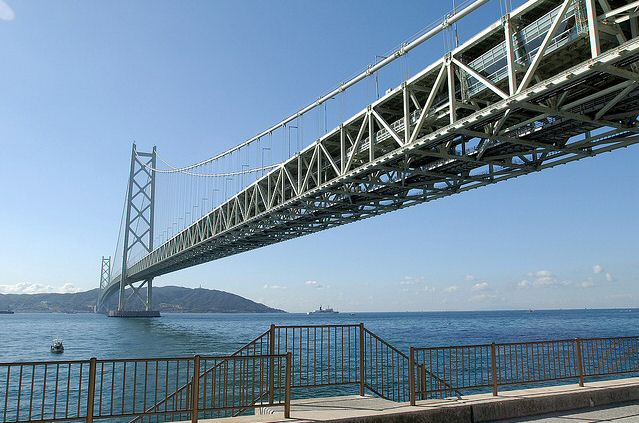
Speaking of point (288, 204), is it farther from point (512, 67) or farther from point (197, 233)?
point (197, 233)

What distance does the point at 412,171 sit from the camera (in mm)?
21906

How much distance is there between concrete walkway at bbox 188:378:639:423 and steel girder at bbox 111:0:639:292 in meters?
6.70

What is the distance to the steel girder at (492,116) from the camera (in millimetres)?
12469

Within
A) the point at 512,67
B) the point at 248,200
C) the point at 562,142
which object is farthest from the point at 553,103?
the point at 248,200

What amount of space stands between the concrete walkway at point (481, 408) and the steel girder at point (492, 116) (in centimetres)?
670

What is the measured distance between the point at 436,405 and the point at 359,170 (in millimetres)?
14849

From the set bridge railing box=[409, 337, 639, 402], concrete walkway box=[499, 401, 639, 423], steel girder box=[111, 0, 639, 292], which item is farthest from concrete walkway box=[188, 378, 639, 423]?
steel girder box=[111, 0, 639, 292]

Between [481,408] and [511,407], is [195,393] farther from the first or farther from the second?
[511,407]

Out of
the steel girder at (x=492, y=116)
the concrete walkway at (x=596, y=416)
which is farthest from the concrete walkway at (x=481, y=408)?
the steel girder at (x=492, y=116)

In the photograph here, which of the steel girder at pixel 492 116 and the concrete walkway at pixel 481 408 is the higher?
the steel girder at pixel 492 116

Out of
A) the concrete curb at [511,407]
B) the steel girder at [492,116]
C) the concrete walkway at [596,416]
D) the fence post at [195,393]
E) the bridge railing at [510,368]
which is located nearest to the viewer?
the fence post at [195,393]

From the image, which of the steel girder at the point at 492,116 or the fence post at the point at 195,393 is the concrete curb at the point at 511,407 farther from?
the steel girder at the point at 492,116

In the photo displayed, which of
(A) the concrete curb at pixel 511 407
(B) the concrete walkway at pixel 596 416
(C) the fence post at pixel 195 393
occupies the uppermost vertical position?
(C) the fence post at pixel 195 393

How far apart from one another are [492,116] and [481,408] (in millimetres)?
9187
